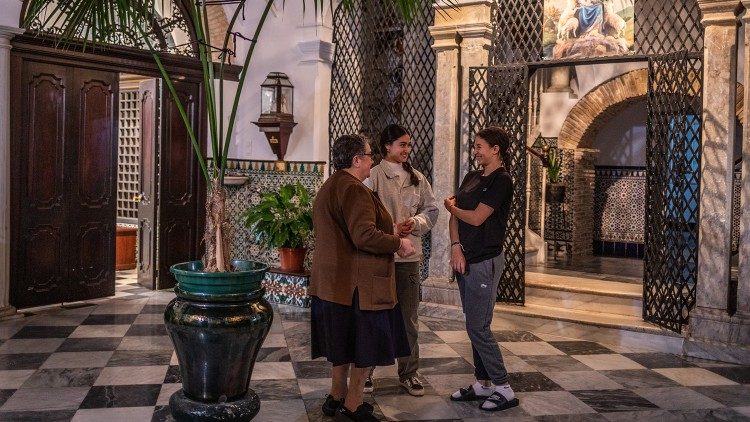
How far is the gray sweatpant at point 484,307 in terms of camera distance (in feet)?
14.4

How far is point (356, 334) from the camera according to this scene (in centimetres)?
390

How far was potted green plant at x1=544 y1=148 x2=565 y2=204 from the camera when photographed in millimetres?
10844

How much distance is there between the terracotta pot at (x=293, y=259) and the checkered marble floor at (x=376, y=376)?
3.13ft

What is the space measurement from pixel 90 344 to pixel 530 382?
3.18 metres

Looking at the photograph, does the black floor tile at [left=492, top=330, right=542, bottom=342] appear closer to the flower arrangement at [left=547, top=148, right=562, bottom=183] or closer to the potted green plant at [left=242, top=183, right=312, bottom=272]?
the potted green plant at [left=242, top=183, right=312, bottom=272]

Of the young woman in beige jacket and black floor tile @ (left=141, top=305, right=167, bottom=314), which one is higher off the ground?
the young woman in beige jacket

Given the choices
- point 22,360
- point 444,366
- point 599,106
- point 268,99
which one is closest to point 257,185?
point 268,99

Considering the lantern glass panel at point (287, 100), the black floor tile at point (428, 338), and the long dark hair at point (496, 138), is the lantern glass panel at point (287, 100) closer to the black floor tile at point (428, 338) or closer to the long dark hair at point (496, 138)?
the black floor tile at point (428, 338)

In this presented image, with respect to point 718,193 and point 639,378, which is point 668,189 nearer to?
point 718,193

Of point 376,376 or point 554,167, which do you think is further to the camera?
point 554,167

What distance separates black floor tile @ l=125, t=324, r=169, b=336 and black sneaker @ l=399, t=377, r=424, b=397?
230cm

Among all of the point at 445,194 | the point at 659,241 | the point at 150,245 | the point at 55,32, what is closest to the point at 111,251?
the point at 150,245

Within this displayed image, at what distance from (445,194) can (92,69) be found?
3.51 meters

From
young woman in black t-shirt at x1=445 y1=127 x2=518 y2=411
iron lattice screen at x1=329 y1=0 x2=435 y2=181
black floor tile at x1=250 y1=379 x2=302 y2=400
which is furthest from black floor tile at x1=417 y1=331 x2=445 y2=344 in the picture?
iron lattice screen at x1=329 y1=0 x2=435 y2=181
